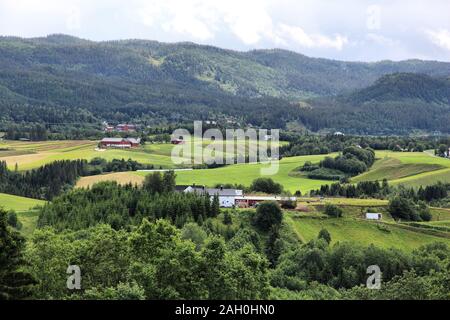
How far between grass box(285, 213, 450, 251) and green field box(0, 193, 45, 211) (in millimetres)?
34965

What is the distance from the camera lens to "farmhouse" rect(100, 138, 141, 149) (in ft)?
561

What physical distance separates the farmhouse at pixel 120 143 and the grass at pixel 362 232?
92434 mm

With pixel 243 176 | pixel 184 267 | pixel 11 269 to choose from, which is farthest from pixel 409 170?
pixel 11 269

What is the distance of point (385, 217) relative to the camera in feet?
295

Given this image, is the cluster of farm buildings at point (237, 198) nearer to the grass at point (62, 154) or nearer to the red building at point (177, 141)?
the grass at point (62, 154)

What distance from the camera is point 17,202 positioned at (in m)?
97.8

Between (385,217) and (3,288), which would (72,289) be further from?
(385,217)

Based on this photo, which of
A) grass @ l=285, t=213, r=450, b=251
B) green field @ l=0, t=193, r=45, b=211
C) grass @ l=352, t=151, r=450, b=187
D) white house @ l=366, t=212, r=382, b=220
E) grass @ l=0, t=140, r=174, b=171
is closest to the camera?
grass @ l=285, t=213, r=450, b=251

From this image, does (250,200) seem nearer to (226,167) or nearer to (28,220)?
(28,220)

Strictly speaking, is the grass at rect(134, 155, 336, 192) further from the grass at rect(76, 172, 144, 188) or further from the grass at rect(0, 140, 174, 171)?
the grass at rect(0, 140, 174, 171)

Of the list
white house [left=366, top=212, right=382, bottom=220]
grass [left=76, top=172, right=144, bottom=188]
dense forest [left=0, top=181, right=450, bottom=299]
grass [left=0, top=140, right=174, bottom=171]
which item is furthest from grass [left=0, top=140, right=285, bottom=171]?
dense forest [left=0, top=181, right=450, bottom=299]
